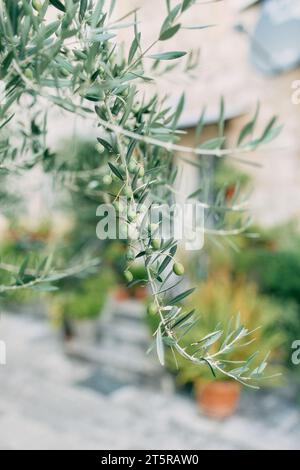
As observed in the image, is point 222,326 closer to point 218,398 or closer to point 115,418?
point 218,398

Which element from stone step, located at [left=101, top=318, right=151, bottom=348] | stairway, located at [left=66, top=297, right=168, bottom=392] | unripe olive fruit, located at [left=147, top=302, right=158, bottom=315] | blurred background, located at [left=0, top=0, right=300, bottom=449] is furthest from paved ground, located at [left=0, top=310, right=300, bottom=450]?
unripe olive fruit, located at [left=147, top=302, right=158, bottom=315]

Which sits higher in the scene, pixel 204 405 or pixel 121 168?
pixel 121 168

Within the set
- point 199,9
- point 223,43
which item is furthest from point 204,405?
point 199,9

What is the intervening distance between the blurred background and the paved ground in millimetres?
21

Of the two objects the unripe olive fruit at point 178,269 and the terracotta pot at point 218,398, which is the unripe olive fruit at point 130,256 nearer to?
the unripe olive fruit at point 178,269

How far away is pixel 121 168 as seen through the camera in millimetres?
1498

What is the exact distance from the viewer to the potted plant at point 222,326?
5.93 m

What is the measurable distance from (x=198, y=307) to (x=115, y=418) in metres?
1.58

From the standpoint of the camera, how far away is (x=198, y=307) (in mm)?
6137

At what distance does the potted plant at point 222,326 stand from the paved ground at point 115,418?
225mm

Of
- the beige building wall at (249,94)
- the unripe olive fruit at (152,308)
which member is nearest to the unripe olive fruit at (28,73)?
the unripe olive fruit at (152,308)

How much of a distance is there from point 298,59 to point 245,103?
1.37 m

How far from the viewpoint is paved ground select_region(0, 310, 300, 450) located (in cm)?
542
